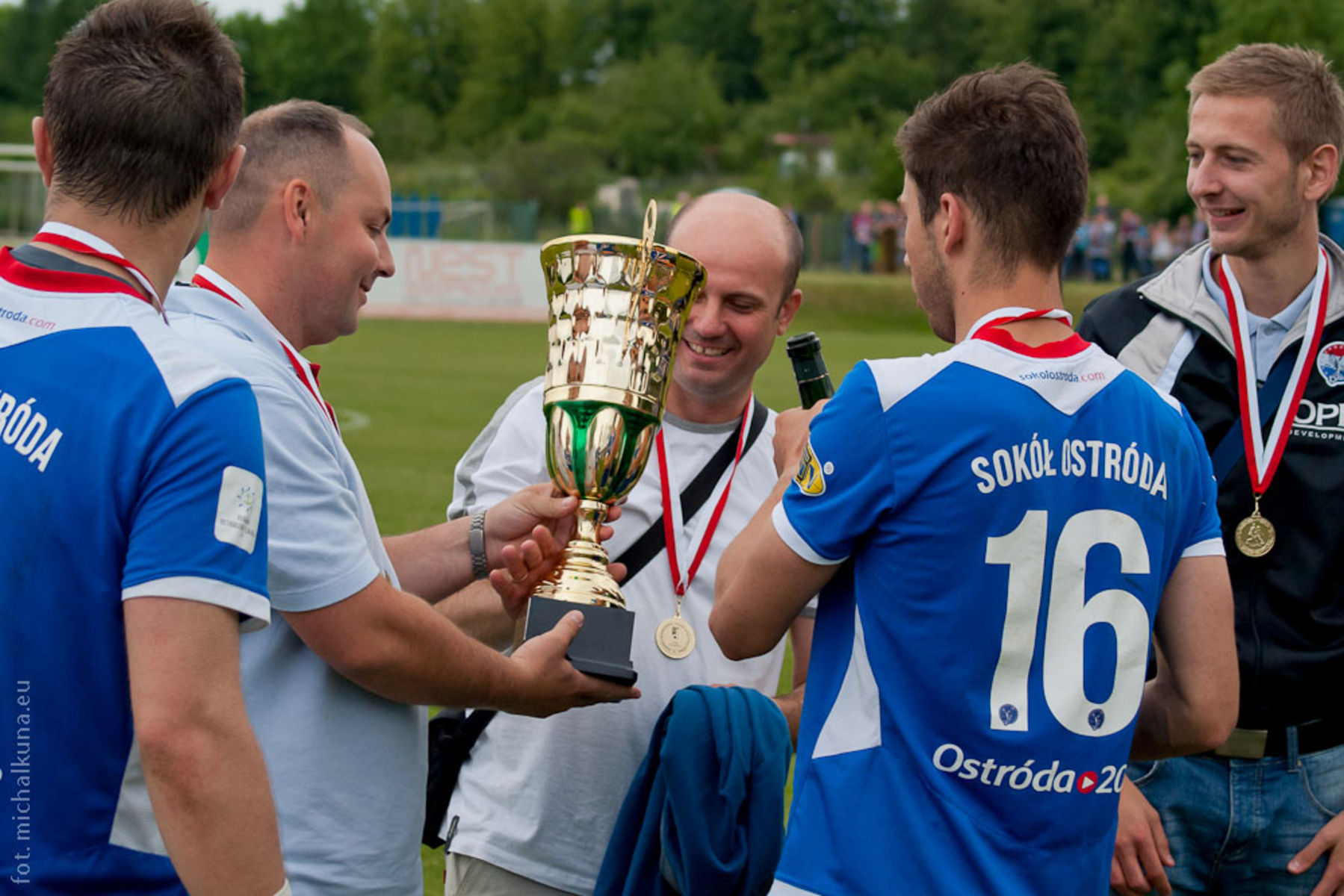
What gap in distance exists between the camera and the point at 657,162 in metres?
75.8

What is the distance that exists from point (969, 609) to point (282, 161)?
4.77ft

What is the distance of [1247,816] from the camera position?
332 centimetres

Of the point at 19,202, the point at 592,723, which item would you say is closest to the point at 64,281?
the point at 592,723

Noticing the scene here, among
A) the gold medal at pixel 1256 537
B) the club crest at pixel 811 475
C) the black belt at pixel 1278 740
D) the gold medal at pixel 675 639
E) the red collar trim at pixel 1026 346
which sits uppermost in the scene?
the red collar trim at pixel 1026 346

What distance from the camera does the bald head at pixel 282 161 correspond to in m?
2.77

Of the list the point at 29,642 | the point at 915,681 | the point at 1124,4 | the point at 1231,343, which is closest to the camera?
the point at 29,642

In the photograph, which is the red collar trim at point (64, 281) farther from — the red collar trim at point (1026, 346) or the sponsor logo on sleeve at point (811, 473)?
the red collar trim at point (1026, 346)

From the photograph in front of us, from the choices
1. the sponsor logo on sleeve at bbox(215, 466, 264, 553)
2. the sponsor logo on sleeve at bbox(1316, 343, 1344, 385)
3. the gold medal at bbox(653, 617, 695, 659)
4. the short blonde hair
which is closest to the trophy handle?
the gold medal at bbox(653, 617, 695, 659)

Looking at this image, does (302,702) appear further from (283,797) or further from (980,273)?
(980,273)

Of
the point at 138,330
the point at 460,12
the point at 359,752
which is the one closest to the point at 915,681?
the point at 359,752

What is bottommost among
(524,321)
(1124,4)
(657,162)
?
(524,321)

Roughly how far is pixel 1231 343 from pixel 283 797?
2.20 metres

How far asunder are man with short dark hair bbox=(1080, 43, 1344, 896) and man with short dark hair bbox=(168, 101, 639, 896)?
4.52 ft

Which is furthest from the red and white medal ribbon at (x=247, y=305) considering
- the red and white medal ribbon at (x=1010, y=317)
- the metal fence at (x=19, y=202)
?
the metal fence at (x=19, y=202)
